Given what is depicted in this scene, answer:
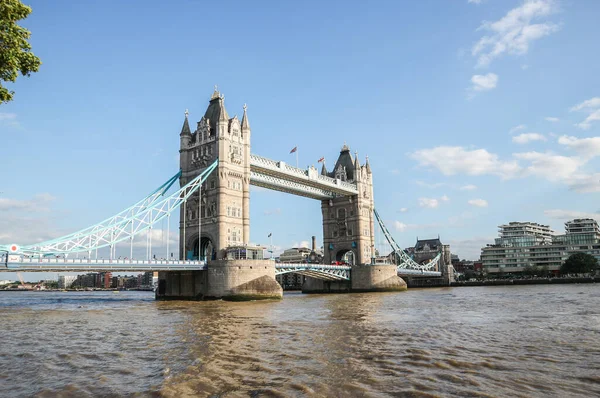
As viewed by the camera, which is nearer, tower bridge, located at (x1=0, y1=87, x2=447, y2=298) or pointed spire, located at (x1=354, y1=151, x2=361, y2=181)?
tower bridge, located at (x1=0, y1=87, x2=447, y2=298)

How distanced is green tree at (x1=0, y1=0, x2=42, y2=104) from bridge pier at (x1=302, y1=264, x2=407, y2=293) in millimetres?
62099

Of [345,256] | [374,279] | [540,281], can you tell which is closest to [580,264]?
[540,281]

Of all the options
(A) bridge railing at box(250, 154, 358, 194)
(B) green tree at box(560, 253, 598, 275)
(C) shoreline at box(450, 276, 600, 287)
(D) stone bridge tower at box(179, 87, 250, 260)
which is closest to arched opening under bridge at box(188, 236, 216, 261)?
(D) stone bridge tower at box(179, 87, 250, 260)

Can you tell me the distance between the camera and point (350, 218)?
266 feet

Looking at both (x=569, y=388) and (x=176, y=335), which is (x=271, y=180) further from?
(x=569, y=388)

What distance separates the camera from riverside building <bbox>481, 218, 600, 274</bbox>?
120m

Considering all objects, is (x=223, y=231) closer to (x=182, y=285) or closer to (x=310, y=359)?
(x=182, y=285)

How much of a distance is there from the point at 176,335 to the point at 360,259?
200 ft

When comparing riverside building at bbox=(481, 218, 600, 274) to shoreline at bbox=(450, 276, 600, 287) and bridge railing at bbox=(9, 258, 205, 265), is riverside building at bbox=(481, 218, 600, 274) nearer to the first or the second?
shoreline at bbox=(450, 276, 600, 287)

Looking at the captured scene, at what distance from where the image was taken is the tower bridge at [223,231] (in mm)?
42750

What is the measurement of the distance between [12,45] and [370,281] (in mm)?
62900

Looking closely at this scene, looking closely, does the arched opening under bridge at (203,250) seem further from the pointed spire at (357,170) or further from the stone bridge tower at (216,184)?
the pointed spire at (357,170)

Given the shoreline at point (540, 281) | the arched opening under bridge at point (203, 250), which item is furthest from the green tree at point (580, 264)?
the arched opening under bridge at point (203, 250)

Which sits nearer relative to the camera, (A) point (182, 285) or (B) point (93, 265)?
(B) point (93, 265)
